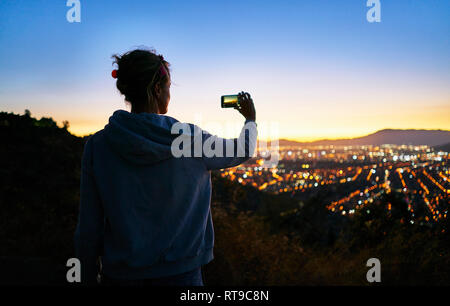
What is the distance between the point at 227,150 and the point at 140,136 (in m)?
0.40

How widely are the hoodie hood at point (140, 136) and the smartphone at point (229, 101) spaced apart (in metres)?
0.40

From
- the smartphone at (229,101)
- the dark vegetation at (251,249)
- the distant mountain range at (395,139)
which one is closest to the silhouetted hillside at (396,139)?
the distant mountain range at (395,139)

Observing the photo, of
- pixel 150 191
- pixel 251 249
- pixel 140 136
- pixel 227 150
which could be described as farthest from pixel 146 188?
pixel 251 249

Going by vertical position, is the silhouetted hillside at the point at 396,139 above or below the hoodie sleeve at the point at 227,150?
above

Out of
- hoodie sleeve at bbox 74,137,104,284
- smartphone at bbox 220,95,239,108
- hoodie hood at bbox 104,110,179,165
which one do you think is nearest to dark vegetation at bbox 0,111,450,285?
hoodie sleeve at bbox 74,137,104,284

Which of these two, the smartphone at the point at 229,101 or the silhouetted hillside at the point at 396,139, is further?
the silhouetted hillside at the point at 396,139

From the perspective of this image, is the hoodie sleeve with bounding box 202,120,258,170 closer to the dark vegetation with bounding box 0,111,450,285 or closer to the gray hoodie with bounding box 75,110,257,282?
the gray hoodie with bounding box 75,110,257,282

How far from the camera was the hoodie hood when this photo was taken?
1205 millimetres

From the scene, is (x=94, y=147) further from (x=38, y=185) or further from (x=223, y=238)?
(x=38, y=185)

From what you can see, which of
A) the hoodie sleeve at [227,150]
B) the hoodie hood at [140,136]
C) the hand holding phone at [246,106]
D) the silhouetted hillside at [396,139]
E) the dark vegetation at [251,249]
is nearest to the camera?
the hoodie hood at [140,136]

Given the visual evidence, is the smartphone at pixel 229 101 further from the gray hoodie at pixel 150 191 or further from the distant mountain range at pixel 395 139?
the distant mountain range at pixel 395 139

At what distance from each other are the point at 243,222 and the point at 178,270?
138 inches

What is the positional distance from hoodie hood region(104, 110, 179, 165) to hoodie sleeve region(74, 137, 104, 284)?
0.73ft

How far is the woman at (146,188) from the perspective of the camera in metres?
1.26
